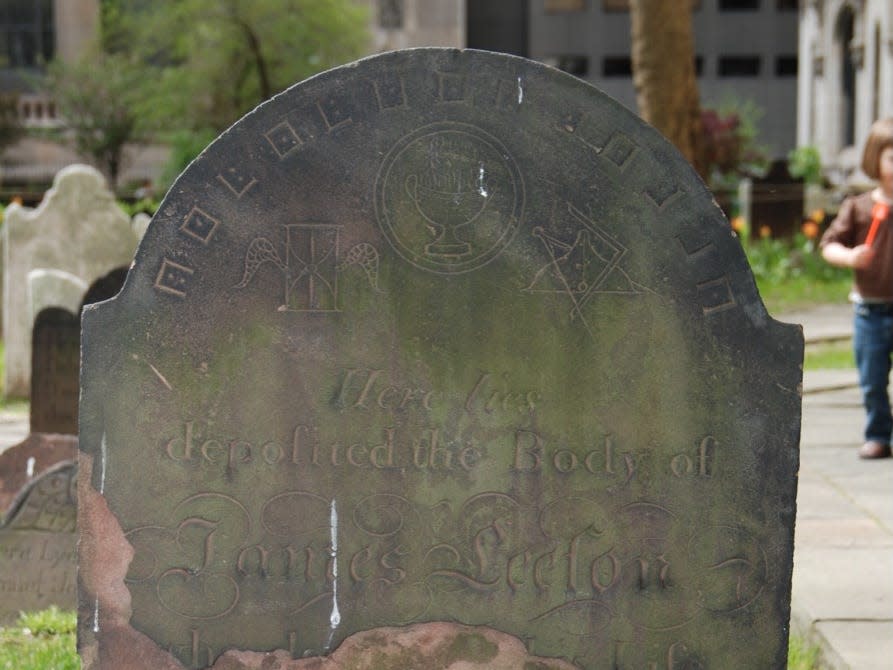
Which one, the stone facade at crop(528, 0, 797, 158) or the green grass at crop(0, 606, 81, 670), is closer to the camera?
the green grass at crop(0, 606, 81, 670)

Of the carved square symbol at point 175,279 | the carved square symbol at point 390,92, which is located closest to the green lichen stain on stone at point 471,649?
the carved square symbol at point 175,279

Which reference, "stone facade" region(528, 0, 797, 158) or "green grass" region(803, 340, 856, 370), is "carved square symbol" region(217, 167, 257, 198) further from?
"stone facade" region(528, 0, 797, 158)

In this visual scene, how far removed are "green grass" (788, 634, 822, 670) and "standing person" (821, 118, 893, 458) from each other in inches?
97.5

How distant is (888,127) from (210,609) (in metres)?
4.26

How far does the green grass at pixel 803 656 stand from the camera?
4140mm

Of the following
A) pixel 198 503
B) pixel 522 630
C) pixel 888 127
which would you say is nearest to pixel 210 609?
pixel 198 503

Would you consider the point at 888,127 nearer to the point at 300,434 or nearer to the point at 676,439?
the point at 676,439

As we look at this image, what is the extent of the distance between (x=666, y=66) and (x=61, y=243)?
20.1ft

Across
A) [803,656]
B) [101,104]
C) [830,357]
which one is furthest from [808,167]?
[803,656]

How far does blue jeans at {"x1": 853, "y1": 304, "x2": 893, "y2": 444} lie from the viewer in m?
6.73

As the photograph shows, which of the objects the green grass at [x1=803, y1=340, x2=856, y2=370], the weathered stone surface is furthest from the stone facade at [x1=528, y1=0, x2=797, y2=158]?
the weathered stone surface

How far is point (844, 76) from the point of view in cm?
2555

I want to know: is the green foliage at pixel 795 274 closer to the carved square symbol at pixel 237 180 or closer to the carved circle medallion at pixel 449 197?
the carved circle medallion at pixel 449 197

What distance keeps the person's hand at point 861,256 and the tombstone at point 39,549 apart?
358cm
